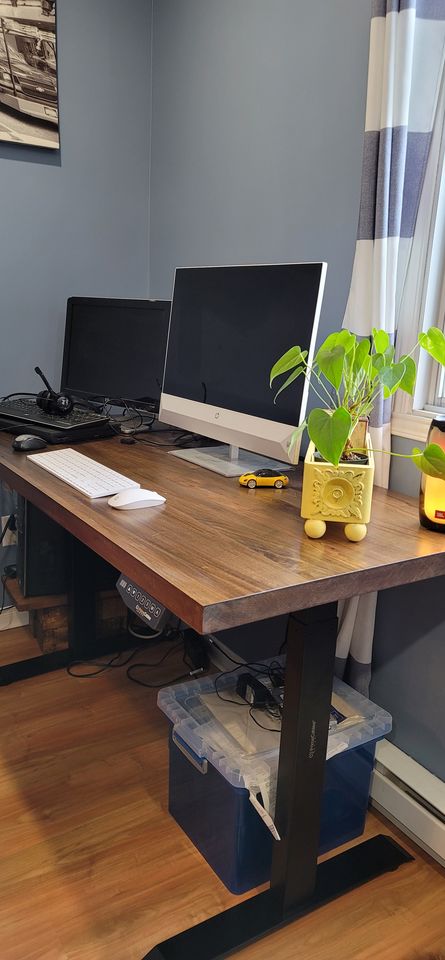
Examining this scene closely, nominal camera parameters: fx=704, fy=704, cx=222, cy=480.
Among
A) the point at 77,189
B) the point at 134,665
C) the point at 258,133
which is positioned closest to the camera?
the point at 258,133

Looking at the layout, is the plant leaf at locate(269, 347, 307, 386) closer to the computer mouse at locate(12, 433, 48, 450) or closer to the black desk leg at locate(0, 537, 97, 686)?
the computer mouse at locate(12, 433, 48, 450)

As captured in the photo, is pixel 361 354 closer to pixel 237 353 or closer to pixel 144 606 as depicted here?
pixel 237 353

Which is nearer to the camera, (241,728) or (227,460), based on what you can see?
(241,728)

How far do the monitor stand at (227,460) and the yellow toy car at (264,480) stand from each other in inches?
3.4

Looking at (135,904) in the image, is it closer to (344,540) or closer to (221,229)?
(344,540)

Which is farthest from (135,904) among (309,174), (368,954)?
(309,174)

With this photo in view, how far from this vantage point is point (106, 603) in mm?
2258

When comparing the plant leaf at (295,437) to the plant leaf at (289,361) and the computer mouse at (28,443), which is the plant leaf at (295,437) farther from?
the computer mouse at (28,443)

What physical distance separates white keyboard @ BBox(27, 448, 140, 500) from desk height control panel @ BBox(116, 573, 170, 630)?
18 cm

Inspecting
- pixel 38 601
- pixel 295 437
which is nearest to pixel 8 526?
pixel 38 601

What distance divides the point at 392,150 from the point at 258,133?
0.64 m

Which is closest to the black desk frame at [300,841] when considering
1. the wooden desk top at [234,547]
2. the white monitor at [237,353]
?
the wooden desk top at [234,547]

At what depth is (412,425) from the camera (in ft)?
5.05

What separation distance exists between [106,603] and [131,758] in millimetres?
570
